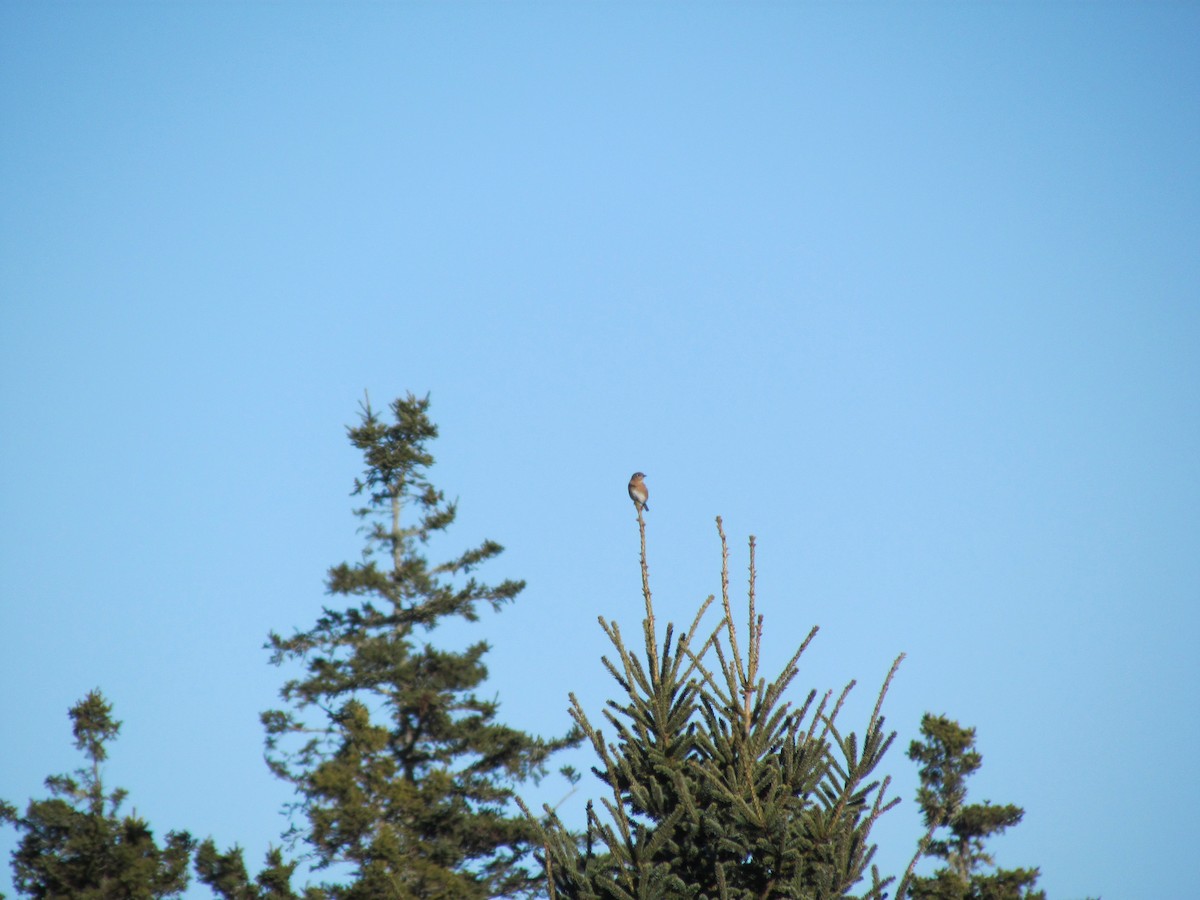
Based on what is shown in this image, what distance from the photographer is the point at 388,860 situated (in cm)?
2711

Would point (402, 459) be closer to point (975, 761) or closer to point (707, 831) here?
point (975, 761)

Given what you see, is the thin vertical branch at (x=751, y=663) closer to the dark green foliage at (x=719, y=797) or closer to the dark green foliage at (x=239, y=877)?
the dark green foliage at (x=719, y=797)

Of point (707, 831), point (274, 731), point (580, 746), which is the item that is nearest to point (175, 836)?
point (274, 731)

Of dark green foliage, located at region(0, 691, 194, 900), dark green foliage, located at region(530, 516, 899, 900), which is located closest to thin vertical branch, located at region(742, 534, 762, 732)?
dark green foliage, located at region(530, 516, 899, 900)

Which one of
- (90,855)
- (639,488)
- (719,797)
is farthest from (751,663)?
(90,855)

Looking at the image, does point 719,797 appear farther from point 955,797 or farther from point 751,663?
point 955,797

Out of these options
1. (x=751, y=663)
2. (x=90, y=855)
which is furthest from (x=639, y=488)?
(x=90, y=855)

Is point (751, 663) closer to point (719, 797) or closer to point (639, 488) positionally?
point (719, 797)

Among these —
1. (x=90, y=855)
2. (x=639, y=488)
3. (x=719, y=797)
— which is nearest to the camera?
(x=719, y=797)

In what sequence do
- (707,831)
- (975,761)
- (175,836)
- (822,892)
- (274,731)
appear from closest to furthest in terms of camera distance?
(822,892) < (707,831) < (175,836) < (975,761) < (274,731)

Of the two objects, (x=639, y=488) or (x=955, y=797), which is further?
(x=955, y=797)

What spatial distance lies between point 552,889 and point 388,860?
19.8 meters

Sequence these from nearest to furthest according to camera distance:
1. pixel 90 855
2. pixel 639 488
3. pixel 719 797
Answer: pixel 719 797 < pixel 639 488 < pixel 90 855

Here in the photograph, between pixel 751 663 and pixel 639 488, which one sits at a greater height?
pixel 639 488
